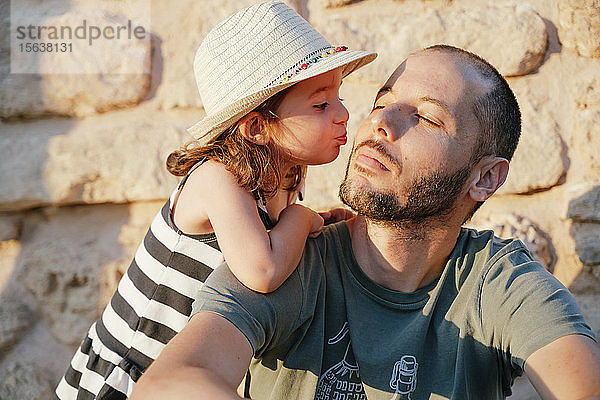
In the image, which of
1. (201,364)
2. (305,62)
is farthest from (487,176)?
(201,364)

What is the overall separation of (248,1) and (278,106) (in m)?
0.49

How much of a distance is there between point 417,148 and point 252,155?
0.39m

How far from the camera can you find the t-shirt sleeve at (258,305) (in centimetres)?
135

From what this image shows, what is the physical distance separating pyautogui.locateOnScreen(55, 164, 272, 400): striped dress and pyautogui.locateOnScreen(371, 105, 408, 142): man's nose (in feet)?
1.11

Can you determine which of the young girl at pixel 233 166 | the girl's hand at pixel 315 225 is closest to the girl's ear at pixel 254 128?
the young girl at pixel 233 166

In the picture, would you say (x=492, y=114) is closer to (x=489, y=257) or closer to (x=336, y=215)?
(x=489, y=257)

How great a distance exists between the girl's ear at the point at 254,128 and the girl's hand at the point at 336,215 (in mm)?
267

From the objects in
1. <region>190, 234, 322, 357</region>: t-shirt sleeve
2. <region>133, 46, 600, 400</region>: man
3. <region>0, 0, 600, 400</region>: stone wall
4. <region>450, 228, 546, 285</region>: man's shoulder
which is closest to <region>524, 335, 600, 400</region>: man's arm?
<region>133, 46, 600, 400</region>: man

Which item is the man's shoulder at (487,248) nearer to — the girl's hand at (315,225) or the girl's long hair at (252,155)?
the girl's hand at (315,225)

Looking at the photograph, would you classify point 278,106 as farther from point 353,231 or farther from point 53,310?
point 53,310

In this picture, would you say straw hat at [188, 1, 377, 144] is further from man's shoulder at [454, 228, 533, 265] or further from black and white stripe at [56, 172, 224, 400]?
man's shoulder at [454, 228, 533, 265]

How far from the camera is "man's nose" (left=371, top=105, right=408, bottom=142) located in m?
1.55

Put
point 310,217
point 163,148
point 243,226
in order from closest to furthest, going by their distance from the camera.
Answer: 1. point 243,226
2. point 310,217
3. point 163,148

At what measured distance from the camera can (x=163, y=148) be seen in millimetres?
2021
